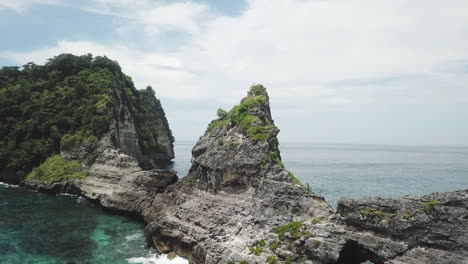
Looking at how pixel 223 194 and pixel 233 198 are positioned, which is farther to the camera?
pixel 223 194

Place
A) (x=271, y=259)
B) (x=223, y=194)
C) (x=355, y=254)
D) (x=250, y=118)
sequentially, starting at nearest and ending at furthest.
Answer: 1. (x=271, y=259)
2. (x=355, y=254)
3. (x=223, y=194)
4. (x=250, y=118)

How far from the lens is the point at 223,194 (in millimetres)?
30828

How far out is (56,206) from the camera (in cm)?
4475

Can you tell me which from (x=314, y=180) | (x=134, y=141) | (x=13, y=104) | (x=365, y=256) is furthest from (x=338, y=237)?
(x=13, y=104)

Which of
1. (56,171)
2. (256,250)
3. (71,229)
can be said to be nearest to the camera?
(256,250)

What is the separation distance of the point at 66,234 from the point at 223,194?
16.5m

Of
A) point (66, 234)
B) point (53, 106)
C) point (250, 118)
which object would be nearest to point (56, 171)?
point (53, 106)

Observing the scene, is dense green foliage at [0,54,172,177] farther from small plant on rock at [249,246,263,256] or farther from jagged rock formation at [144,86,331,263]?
small plant on rock at [249,246,263,256]

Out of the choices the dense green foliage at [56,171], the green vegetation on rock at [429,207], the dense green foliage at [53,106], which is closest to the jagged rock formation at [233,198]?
the green vegetation on rock at [429,207]

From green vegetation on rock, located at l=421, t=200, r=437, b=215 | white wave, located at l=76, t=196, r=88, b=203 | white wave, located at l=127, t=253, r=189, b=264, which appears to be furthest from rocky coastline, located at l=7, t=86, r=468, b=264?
white wave, located at l=76, t=196, r=88, b=203

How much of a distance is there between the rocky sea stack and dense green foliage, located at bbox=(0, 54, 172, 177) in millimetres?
224

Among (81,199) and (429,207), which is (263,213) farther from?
(81,199)

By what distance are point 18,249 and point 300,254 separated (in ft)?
77.6

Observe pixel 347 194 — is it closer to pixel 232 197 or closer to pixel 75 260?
pixel 232 197
